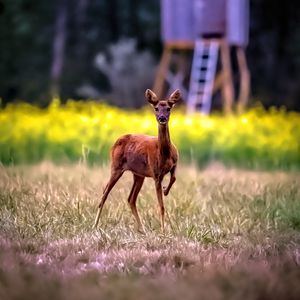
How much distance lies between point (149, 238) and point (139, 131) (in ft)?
7.24

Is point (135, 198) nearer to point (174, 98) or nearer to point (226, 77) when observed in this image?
point (174, 98)

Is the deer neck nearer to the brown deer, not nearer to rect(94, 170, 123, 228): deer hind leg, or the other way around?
the brown deer

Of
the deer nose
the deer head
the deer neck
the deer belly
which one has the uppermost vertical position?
the deer head

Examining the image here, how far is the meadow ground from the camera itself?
2.84m

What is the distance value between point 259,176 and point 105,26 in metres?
12.3

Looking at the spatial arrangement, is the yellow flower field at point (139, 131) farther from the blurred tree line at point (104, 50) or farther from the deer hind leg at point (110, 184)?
the blurred tree line at point (104, 50)

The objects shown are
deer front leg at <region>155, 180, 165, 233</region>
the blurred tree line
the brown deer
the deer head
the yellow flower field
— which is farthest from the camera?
the blurred tree line

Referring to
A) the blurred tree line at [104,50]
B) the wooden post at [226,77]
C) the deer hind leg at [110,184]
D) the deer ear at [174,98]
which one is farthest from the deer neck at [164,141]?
the blurred tree line at [104,50]

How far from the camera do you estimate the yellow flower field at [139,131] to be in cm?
548

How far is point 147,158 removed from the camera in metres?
3.99

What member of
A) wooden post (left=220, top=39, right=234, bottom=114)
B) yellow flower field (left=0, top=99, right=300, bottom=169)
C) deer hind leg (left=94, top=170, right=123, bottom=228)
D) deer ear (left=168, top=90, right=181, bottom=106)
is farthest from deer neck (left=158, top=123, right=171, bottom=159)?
wooden post (left=220, top=39, right=234, bottom=114)

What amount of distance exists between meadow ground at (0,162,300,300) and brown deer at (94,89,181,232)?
181 millimetres

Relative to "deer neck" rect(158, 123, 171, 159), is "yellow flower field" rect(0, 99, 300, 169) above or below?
below

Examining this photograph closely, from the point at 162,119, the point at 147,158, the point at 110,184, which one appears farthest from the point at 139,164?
the point at 162,119
